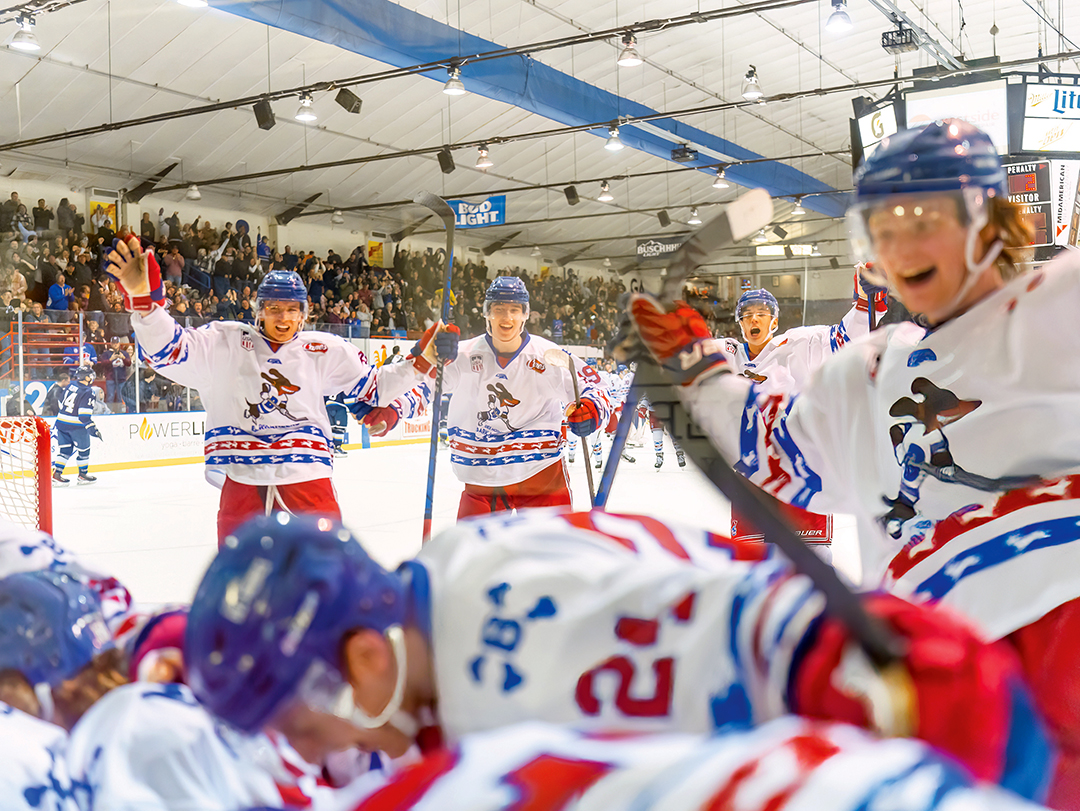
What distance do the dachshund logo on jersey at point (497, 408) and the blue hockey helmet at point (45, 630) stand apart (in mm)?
2548

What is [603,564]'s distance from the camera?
0.83 m

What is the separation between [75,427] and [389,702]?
8.14m

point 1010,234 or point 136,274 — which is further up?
point 136,274

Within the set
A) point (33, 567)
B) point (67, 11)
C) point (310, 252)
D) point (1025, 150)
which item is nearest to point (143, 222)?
point (310, 252)

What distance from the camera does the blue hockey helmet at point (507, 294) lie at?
145 inches

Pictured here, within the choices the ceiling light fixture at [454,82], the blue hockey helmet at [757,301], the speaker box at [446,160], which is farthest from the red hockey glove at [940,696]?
the speaker box at [446,160]

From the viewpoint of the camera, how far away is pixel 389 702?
31.3 inches

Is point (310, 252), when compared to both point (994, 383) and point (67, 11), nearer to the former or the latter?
point (67, 11)

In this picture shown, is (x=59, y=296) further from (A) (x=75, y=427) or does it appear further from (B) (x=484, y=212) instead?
(B) (x=484, y=212)

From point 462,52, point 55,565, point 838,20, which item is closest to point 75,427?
→ point 462,52

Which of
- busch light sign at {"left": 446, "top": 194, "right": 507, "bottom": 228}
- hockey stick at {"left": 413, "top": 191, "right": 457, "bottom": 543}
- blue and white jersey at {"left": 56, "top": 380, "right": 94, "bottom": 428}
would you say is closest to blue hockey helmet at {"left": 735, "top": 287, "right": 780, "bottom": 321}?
hockey stick at {"left": 413, "top": 191, "right": 457, "bottom": 543}

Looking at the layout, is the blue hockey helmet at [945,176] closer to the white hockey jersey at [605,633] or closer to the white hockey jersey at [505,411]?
the white hockey jersey at [605,633]

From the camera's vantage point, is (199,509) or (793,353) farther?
(199,509)

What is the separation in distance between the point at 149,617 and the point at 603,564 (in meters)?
0.52
